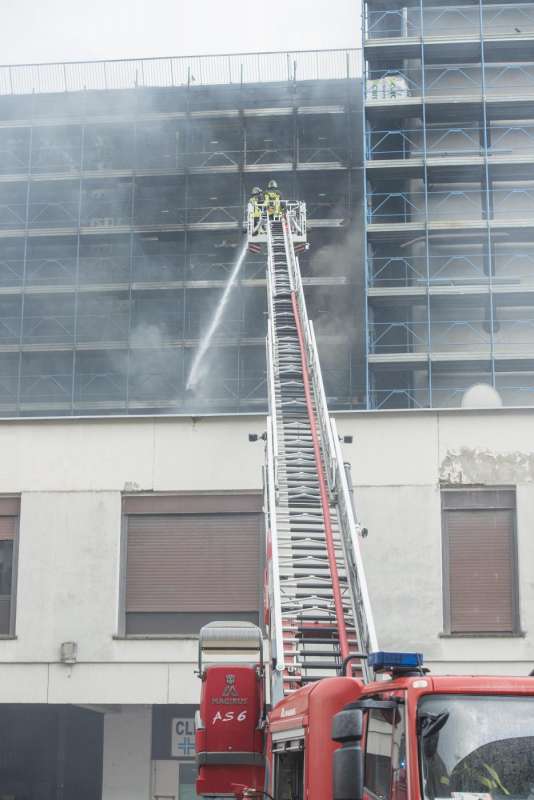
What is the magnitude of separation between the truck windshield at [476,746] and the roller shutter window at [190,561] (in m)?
12.0

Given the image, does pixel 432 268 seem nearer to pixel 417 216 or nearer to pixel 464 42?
pixel 417 216

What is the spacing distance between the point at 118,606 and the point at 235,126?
26069mm

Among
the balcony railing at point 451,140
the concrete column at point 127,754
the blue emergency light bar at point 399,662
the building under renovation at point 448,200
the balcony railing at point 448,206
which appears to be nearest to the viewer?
the blue emergency light bar at point 399,662

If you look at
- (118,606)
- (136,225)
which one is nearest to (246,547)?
(118,606)

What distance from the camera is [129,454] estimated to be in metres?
19.3

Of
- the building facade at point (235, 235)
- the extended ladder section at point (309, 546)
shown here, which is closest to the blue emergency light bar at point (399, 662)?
the extended ladder section at point (309, 546)

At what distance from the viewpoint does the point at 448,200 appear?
3869cm

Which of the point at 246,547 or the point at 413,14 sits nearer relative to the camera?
the point at 246,547

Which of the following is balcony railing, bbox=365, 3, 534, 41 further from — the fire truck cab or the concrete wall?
the fire truck cab

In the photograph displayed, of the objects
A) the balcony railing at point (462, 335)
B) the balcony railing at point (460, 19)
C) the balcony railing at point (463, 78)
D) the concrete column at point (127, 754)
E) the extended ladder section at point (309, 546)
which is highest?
the balcony railing at point (460, 19)

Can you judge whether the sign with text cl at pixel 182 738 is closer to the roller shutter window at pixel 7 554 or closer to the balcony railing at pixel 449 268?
the roller shutter window at pixel 7 554

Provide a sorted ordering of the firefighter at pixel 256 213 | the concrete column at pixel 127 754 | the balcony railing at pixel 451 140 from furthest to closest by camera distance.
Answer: the balcony railing at pixel 451 140, the firefighter at pixel 256 213, the concrete column at pixel 127 754

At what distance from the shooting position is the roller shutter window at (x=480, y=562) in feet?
59.2

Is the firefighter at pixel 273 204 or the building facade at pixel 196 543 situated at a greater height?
the firefighter at pixel 273 204
